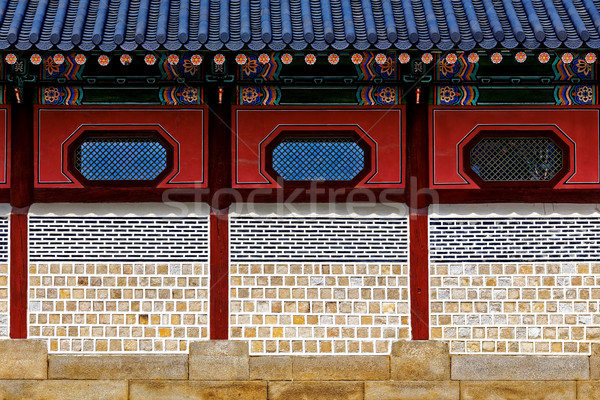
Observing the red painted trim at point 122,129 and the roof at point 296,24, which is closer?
the roof at point 296,24

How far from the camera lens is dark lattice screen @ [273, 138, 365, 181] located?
6.38m

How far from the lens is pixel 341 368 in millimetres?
6277

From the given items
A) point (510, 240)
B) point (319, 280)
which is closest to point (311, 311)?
point (319, 280)

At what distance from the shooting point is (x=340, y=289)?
20.7 feet

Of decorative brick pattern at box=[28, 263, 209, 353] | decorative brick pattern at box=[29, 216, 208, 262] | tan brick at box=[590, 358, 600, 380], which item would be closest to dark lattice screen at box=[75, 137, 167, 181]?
decorative brick pattern at box=[29, 216, 208, 262]

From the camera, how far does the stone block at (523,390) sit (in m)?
6.27

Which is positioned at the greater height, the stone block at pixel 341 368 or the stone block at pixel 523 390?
the stone block at pixel 341 368

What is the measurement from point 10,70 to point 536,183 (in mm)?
5434

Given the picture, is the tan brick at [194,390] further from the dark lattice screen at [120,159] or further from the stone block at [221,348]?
the dark lattice screen at [120,159]

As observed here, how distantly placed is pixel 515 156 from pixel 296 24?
104 inches

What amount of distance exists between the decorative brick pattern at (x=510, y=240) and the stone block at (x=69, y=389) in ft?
11.5

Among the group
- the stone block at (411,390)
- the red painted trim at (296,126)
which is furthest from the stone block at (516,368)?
the red painted trim at (296,126)

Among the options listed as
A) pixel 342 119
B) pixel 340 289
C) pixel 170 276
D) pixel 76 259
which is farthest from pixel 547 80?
pixel 76 259

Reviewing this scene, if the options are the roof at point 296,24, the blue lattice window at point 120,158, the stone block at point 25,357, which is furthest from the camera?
the blue lattice window at point 120,158
